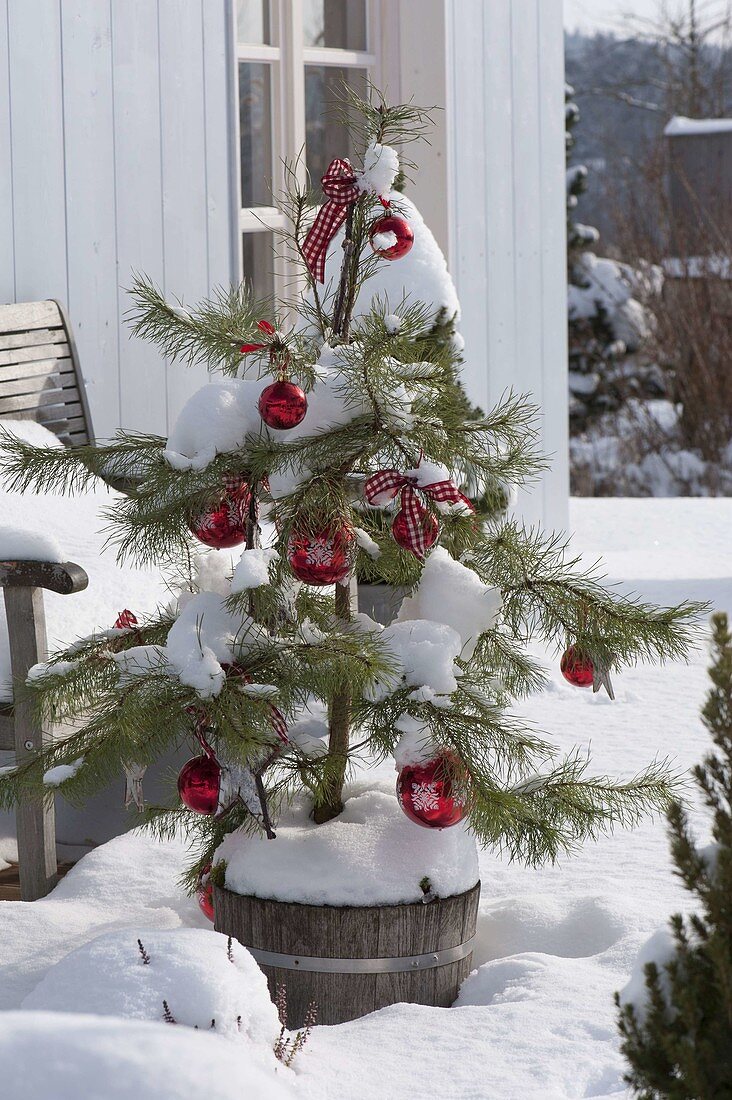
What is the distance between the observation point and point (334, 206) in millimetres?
2004

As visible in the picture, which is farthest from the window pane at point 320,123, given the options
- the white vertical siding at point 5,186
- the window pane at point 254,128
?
the white vertical siding at point 5,186

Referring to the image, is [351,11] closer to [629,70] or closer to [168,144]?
[168,144]

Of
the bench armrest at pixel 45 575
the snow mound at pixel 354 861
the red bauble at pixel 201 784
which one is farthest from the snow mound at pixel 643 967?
the bench armrest at pixel 45 575

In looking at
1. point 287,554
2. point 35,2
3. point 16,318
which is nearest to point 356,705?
point 287,554

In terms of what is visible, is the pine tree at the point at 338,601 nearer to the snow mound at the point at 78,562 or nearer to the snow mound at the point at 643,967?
the snow mound at the point at 78,562

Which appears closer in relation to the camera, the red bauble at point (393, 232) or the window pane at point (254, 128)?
the red bauble at point (393, 232)

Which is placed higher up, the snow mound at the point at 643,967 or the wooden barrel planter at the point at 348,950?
the snow mound at the point at 643,967

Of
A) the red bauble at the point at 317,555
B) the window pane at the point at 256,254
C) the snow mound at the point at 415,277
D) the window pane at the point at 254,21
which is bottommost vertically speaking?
the red bauble at the point at 317,555

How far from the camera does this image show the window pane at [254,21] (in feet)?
14.5

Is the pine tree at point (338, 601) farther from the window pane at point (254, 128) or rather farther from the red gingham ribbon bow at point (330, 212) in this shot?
the window pane at point (254, 128)

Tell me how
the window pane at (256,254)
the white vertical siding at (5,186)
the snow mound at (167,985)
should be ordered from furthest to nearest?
the window pane at (256,254)
the white vertical siding at (5,186)
the snow mound at (167,985)

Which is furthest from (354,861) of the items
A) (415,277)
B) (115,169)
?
(115,169)

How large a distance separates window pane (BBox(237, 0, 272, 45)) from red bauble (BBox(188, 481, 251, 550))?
289cm

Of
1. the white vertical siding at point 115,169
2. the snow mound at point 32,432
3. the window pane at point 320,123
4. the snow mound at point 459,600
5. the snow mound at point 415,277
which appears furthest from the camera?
the window pane at point 320,123
